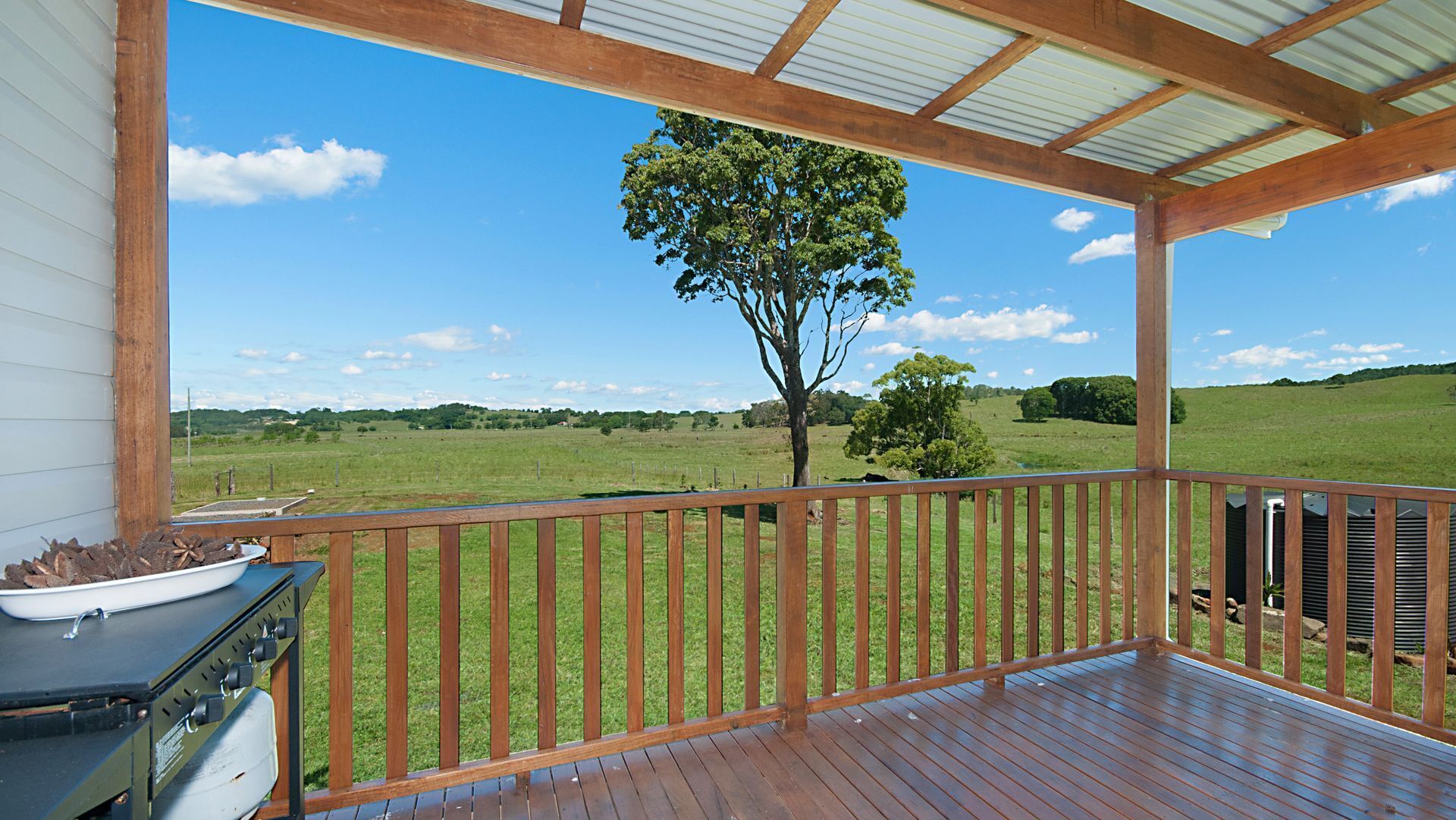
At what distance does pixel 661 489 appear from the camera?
10164 millimetres

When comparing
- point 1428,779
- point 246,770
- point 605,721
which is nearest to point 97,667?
point 246,770

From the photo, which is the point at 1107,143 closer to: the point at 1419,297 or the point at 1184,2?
the point at 1184,2

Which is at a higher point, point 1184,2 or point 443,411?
point 1184,2

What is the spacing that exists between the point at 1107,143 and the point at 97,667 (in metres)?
3.81

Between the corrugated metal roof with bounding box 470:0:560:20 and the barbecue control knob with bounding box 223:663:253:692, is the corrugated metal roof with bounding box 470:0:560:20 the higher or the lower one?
the higher one

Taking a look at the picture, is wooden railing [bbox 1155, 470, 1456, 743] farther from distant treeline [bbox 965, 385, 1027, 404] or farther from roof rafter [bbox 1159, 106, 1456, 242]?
distant treeline [bbox 965, 385, 1027, 404]

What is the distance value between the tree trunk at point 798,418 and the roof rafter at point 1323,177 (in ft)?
21.0

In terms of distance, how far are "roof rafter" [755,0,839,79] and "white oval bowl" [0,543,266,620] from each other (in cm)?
214

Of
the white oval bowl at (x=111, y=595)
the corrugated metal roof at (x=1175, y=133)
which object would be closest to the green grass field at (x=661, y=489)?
the corrugated metal roof at (x=1175, y=133)

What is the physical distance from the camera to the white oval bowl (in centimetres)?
106

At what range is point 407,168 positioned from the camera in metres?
8.92

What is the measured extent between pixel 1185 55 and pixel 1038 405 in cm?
897

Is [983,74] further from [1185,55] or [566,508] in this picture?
[566,508]

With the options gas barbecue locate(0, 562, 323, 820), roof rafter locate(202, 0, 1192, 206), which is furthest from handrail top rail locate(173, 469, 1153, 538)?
roof rafter locate(202, 0, 1192, 206)
